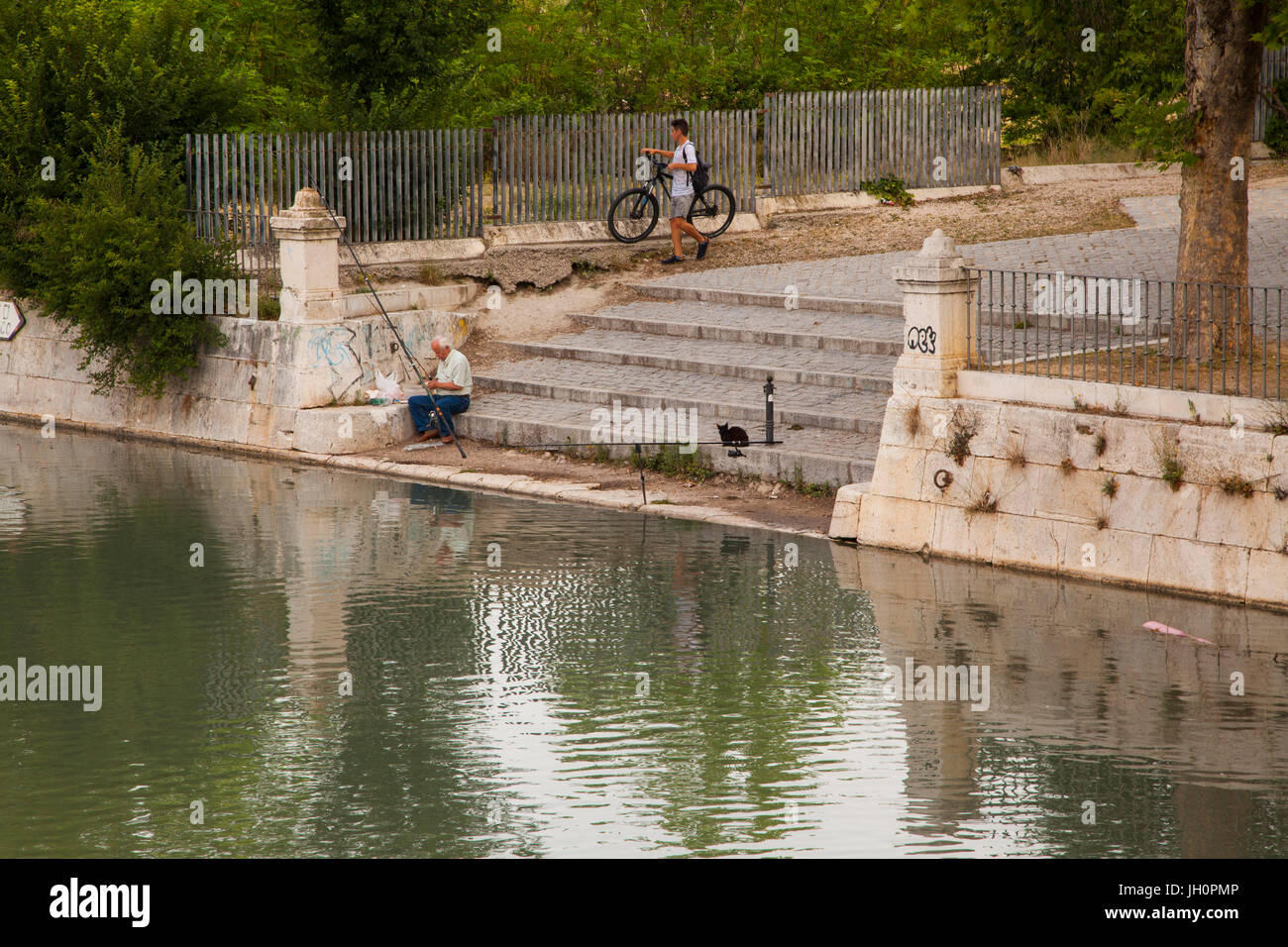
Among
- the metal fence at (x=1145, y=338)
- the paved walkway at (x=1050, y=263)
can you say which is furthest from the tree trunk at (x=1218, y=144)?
the paved walkway at (x=1050, y=263)

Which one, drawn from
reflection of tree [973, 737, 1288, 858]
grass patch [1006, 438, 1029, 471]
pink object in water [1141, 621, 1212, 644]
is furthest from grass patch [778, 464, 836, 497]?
reflection of tree [973, 737, 1288, 858]

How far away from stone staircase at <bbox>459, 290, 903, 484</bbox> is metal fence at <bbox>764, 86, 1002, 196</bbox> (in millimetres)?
4643

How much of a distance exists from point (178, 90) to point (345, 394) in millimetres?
4819

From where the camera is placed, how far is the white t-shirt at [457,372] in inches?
725

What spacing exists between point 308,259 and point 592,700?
9381mm

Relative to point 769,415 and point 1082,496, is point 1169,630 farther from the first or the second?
point 769,415

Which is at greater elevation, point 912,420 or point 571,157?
point 571,157

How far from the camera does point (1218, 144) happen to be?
14.4 meters

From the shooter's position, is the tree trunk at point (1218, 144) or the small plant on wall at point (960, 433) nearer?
the small plant on wall at point (960, 433)

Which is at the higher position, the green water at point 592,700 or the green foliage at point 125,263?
the green foliage at point 125,263

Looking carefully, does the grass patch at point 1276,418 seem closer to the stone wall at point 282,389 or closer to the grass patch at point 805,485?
the grass patch at point 805,485

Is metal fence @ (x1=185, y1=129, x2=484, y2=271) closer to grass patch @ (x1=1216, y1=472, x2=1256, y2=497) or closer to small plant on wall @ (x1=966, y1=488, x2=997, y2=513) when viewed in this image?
small plant on wall @ (x1=966, y1=488, x2=997, y2=513)

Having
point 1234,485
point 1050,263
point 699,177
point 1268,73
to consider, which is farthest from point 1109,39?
point 1268,73

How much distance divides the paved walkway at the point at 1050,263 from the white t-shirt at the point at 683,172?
1.15 m
